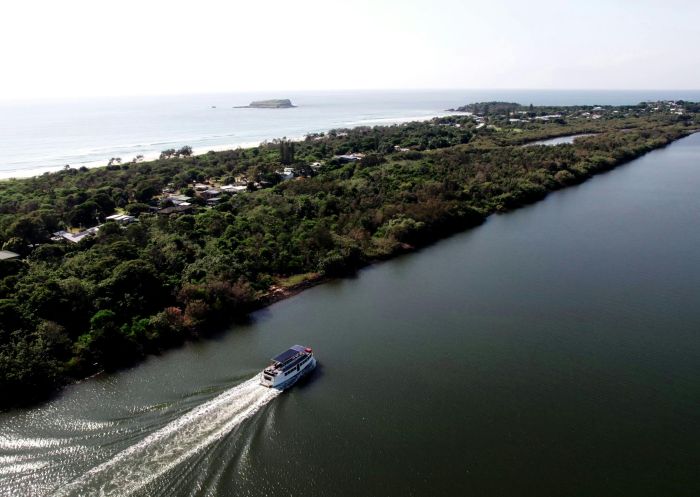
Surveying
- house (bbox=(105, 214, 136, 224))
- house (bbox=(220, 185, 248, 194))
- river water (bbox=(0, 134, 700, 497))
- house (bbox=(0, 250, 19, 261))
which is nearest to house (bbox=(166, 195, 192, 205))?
house (bbox=(220, 185, 248, 194))

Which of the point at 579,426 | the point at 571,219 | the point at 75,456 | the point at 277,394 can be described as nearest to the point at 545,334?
the point at 579,426

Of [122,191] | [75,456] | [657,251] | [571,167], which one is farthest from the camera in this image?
[571,167]

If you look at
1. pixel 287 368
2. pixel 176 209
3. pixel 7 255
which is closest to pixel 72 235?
pixel 7 255

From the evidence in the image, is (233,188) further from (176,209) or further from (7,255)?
(7,255)

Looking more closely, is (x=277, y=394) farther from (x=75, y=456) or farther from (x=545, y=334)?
(x=545, y=334)

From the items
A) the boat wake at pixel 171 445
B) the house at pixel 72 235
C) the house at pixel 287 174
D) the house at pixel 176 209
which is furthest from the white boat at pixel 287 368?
the house at pixel 287 174

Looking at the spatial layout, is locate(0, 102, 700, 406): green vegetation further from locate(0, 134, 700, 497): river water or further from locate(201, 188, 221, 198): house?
locate(0, 134, 700, 497): river water
